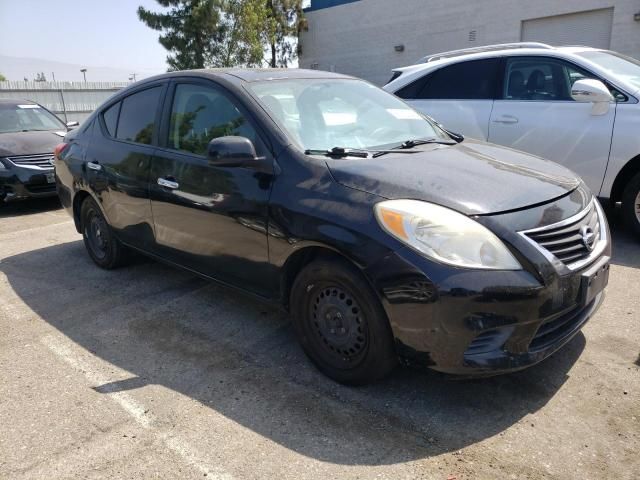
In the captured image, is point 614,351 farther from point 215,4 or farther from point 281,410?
point 215,4

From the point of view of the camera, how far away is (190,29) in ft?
80.9

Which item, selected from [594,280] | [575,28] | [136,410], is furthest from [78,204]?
[575,28]

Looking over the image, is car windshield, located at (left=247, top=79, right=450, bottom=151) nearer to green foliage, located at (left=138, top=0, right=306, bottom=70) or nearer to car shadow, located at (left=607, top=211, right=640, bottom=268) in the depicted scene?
car shadow, located at (left=607, top=211, right=640, bottom=268)

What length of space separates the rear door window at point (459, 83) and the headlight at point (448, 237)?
148 inches

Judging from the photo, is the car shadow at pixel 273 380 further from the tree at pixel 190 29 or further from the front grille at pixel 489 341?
the tree at pixel 190 29

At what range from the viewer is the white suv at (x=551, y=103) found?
15.9 feet

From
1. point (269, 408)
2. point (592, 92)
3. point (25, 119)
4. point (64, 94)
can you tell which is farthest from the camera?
point (64, 94)

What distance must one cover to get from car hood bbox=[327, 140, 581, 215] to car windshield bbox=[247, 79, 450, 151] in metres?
0.31

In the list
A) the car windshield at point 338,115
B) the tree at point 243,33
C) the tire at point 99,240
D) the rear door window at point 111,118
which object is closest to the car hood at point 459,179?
the car windshield at point 338,115

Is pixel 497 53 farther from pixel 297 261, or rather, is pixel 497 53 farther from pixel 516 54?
pixel 297 261

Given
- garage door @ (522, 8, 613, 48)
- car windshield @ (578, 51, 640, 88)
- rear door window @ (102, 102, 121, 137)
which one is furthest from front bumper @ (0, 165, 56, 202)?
garage door @ (522, 8, 613, 48)

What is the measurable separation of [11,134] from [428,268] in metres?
8.00

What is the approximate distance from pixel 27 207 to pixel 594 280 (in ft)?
26.3

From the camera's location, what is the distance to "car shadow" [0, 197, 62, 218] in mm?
7683
